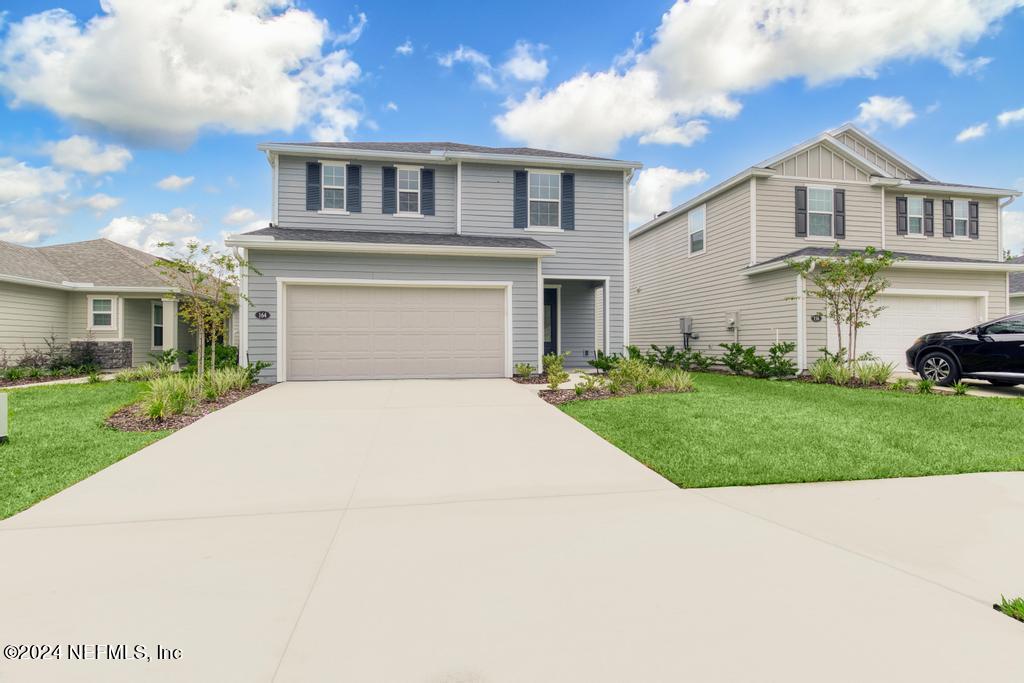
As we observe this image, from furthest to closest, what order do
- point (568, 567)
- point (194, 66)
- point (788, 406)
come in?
point (194, 66) < point (788, 406) < point (568, 567)

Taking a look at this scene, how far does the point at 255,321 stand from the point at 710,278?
1328 cm

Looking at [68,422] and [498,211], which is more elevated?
[498,211]

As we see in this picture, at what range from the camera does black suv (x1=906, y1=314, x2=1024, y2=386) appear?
897cm

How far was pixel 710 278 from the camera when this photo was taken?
1537cm

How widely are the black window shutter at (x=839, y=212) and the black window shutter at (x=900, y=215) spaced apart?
2.31 m

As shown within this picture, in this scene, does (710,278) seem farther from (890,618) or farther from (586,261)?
(890,618)

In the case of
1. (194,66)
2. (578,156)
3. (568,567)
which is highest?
(194,66)

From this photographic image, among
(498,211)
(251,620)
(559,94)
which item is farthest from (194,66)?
(251,620)

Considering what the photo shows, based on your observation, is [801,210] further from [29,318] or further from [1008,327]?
[29,318]

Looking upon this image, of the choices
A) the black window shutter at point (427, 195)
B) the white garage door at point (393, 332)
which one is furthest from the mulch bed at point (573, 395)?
the black window shutter at point (427, 195)

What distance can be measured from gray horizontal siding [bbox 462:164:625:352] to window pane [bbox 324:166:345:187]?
3338 mm

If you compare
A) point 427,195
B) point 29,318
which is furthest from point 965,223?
point 29,318

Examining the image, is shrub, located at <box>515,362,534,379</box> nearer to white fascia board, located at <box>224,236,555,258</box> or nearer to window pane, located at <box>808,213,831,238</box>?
white fascia board, located at <box>224,236,555,258</box>

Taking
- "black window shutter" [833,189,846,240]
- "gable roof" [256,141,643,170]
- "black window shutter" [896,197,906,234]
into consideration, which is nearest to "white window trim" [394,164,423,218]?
"gable roof" [256,141,643,170]
